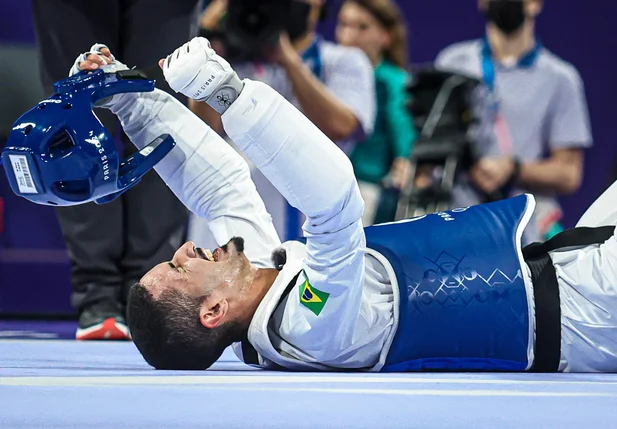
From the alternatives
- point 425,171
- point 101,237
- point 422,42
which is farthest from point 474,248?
point 422,42

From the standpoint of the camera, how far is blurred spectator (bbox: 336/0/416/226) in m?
4.63

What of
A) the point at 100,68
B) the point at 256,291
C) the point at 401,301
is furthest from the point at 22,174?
the point at 401,301

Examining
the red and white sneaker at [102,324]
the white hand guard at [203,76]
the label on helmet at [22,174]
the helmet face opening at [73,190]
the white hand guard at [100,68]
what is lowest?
the red and white sneaker at [102,324]

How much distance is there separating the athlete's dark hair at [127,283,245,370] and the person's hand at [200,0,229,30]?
205cm

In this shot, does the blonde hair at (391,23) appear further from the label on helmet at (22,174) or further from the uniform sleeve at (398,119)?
the label on helmet at (22,174)

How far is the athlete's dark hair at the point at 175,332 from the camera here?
2.33 metres

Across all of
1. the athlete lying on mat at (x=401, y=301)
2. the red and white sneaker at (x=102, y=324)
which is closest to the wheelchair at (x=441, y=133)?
the red and white sneaker at (x=102, y=324)

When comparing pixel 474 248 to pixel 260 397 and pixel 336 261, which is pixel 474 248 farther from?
pixel 260 397

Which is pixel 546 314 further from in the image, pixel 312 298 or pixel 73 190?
pixel 73 190

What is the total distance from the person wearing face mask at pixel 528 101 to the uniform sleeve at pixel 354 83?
0.39 m

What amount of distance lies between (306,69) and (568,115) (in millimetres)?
1274

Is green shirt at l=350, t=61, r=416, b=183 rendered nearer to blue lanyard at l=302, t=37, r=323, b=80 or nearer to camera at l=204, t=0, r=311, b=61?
blue lanyard at l=302, t=37, r=323, b=80

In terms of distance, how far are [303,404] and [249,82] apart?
0.71 metres

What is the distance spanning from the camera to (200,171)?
2.67 m
